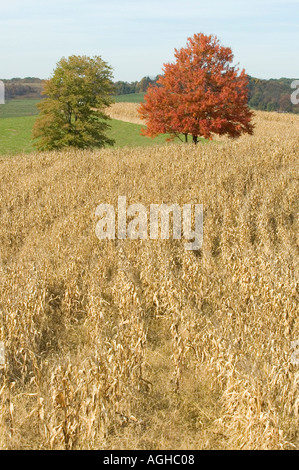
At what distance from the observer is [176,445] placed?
4523mm

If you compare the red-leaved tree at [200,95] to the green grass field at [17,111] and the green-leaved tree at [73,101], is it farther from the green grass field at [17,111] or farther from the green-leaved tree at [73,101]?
the green grass field at [17,111]

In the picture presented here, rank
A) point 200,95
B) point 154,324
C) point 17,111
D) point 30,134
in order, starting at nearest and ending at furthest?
point 154,324
point 200,95
point 30,134
point 17,111

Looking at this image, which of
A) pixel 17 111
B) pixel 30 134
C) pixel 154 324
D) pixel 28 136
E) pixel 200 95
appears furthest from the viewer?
pixel 17 111

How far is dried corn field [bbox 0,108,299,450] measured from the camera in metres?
4.56

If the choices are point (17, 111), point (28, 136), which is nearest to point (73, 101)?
point (28, 136)

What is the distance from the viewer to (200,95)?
19266mm

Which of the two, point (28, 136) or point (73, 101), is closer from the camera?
point (73, 101)

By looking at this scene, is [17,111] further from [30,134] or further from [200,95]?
[200,95]

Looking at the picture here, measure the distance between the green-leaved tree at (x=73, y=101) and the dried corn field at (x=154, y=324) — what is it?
11069 mm

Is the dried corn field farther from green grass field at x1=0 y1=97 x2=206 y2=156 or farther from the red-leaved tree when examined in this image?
green grass field at x1=0 y1=97 x2=206 y2=156

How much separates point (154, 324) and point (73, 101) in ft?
61.1

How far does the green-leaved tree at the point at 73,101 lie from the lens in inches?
915

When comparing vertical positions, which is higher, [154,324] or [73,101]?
[73,101]
